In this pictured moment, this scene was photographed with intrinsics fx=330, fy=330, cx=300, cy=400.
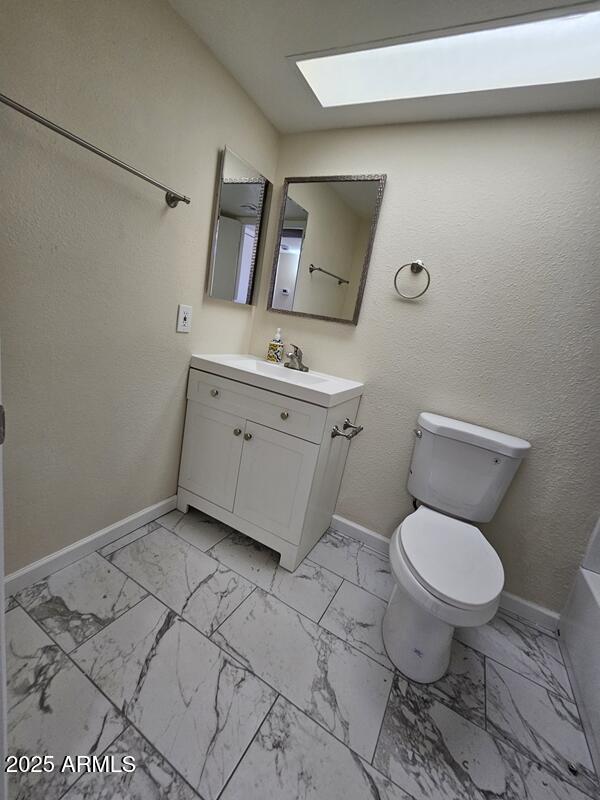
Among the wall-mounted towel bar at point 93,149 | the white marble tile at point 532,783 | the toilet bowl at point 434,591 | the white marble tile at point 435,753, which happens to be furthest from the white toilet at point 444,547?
the wall-mounted towel bar at point 93,149

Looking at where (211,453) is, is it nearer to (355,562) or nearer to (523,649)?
(355,562)

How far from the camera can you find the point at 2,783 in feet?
1.91

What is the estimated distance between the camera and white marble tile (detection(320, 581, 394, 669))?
122cm

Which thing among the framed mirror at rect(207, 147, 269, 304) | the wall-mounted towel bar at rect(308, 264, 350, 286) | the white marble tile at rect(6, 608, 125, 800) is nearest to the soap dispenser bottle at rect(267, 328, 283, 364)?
the framed mirror at rect(207, 147, 269, 304)

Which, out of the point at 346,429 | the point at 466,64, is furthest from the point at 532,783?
the point at 466,64

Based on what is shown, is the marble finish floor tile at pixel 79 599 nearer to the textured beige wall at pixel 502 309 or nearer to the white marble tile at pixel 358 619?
the white marble tile at pixel 358 619

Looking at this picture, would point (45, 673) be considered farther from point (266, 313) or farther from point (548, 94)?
point (548, 94)

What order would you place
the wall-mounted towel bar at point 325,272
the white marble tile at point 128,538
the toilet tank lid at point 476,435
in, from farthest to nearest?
the wall-mounted towel bar at point 325,272
the white marble tile at point 128,538
the toilet tank lid at point 476,435

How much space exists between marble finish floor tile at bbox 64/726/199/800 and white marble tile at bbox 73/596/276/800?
0.02 m

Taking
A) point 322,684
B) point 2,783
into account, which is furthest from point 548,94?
point 2,783

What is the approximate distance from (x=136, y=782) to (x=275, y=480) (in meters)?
0.92

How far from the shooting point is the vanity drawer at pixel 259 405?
53.2 inches

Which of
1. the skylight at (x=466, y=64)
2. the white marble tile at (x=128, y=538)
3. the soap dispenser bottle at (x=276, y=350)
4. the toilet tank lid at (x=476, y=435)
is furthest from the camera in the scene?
the soap dispenser bottle at (x=276, y=350)

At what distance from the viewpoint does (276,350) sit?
1858 millimetres
